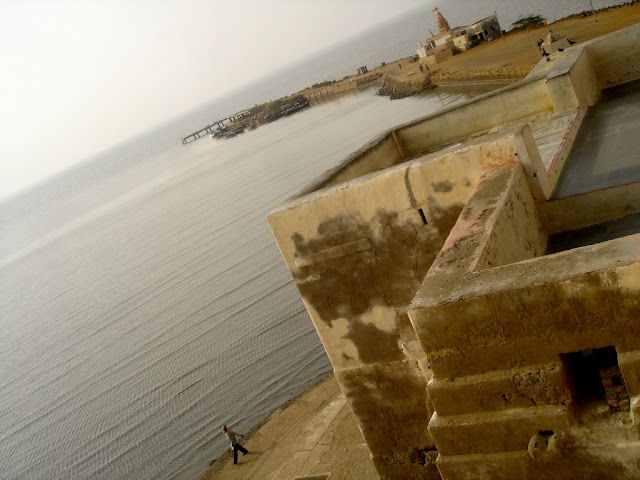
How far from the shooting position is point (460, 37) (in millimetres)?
50250

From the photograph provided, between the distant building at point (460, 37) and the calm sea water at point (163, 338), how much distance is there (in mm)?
6411

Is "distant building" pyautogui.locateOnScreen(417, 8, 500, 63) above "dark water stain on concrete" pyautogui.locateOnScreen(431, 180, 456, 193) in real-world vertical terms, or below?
above

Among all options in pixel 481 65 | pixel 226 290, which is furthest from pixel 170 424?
pixel 481 65

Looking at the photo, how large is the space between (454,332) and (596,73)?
787cm

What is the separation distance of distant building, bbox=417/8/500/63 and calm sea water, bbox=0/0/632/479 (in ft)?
21.0

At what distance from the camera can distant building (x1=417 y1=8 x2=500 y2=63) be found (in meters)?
49.3

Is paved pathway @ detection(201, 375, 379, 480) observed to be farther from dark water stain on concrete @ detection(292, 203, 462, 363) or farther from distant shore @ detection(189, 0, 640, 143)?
distant shore @ detection(189, 0, 640, 143)

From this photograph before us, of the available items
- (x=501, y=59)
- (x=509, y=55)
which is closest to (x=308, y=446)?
(x=501, y=59)

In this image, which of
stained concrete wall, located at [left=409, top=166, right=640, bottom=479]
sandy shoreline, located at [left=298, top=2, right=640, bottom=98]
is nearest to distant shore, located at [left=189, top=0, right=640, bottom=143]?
sandy shoreline, located at [left=298, top=2, right=640, bottom=98]

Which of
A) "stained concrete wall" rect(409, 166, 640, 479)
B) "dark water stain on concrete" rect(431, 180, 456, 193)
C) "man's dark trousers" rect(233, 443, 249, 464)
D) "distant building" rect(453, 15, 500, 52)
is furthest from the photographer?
"distant building" rect(453, 15, 500, 52)

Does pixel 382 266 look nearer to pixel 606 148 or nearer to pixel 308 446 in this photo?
pixel 606 148

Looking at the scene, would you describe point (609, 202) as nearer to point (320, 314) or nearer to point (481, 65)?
point (320, 314)

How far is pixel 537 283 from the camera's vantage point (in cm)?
296

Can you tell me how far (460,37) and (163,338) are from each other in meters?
39.3
